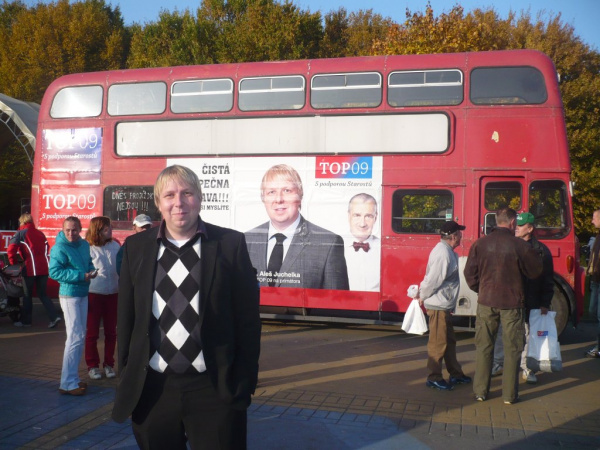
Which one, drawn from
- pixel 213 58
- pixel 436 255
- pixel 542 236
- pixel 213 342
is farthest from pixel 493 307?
pixel 213 58

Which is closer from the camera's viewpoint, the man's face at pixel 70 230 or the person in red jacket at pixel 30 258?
the man's face at pixel 70 230

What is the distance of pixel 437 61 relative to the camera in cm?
1016

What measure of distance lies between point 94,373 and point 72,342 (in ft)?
2.92

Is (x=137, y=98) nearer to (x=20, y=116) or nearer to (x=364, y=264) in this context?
(x=364, y=264)

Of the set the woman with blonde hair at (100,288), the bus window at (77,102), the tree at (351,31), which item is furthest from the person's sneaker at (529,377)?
the tree at (351,31)

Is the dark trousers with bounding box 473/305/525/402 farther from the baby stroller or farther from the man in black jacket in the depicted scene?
the baby stroller

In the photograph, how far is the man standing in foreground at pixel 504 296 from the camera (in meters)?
6.49

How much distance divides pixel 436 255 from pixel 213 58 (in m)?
26.8

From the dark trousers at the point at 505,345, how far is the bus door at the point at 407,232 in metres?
3.34

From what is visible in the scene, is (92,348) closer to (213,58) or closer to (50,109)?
(50,109)

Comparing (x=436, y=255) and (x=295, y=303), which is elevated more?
(x=436, y=255)

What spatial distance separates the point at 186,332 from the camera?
304 cm

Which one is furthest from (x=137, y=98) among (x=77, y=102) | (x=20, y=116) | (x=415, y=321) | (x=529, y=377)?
(x=20, y=116)

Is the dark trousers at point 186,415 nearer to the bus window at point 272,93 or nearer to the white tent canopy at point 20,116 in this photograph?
the bus window at point 272,93
